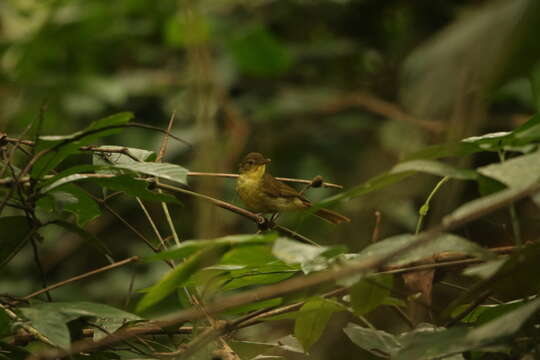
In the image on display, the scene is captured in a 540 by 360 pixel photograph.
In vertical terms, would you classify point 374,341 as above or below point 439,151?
below

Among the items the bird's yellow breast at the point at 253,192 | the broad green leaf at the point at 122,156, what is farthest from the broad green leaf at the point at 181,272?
the bird's yellow breast at the point at 253,192

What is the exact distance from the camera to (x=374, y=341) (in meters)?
0.90

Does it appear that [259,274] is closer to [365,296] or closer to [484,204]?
[365,296]

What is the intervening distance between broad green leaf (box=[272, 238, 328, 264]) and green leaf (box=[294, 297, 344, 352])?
0.58ft

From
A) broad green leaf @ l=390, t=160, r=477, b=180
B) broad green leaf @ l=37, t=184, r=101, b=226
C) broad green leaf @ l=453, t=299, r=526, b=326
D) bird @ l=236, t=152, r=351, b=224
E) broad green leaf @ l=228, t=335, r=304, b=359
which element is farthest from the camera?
bird @ l=236, t=152, r=351, b=224

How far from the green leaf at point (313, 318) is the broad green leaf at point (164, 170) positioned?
23cm

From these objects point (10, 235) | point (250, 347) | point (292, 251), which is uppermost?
point (292, 251)

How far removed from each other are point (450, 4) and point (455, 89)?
10.8 ft

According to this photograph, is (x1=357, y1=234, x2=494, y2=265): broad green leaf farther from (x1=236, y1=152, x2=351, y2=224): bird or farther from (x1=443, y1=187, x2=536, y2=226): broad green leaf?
(x1=236, y1=152, x2=351, y2=224): bird

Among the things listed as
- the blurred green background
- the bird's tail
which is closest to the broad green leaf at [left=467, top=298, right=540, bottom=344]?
the bird's tail

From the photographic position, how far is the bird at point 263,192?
7.51 feet

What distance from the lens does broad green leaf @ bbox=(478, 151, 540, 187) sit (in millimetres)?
654

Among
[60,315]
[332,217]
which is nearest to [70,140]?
[60,315]

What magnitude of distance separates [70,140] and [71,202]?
4.1 inches
